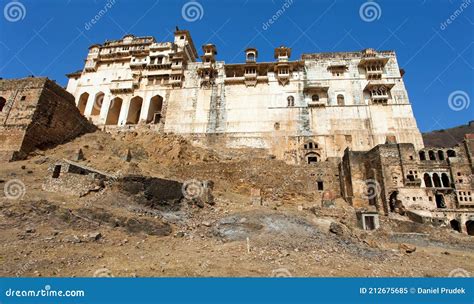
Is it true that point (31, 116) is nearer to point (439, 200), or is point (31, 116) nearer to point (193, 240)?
point (193, 240)

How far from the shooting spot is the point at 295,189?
27.8 m

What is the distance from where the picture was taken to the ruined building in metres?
35.5

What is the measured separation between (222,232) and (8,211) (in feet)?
33.2

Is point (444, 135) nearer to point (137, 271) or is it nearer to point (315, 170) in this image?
point (315, 170)

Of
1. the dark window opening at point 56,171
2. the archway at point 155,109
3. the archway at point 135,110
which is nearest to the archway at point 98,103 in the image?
the archway at point 135,110

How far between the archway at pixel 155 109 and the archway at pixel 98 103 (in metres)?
7.14

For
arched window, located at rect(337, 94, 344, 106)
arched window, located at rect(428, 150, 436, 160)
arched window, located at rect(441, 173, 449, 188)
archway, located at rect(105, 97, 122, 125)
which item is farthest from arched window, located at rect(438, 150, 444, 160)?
archway, located at rect(105, 97, 122, 125)

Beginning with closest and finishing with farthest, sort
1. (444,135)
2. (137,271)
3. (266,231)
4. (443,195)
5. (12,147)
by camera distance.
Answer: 1. (137,271)
2. (266,231)
3. (12,147)
4. (443,195)
5. (444,135)

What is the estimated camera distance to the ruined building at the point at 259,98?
116 feet

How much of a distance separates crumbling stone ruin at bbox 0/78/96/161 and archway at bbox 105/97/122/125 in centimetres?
1143

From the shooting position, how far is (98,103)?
140 ft

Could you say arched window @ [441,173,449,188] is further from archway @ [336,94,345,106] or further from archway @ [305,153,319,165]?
archway @ [336,94,345,106]

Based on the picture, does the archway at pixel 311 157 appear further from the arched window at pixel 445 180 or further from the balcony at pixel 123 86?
the balcony at pixel 123 86

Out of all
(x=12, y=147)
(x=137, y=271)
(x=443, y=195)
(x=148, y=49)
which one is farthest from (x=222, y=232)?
(x=148, y=49)
